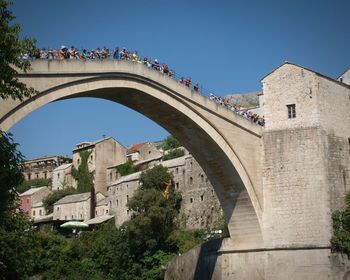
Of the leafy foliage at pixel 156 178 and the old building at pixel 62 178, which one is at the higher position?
the old building at pixel 62 178

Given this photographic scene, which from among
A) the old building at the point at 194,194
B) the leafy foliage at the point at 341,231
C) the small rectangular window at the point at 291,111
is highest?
the small rectangular window at the point at 291,111

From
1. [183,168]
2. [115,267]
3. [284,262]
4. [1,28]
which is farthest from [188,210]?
[1,28]

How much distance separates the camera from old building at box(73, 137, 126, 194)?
212ft

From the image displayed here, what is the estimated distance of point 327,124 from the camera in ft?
87.9

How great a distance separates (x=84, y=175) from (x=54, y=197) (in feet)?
13.0

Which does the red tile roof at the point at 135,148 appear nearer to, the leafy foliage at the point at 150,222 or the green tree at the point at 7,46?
the leafy foliage at the point at 150,222

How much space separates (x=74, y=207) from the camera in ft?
197

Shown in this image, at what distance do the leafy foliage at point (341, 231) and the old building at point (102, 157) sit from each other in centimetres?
3978

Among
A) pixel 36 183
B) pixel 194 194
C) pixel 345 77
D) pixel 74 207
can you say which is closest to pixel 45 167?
pixel 36 183

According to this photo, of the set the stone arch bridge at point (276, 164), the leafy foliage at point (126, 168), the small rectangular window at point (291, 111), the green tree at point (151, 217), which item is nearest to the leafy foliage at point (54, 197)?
the leafy foliage at point (126, 168)

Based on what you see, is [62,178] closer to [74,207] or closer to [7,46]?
[74,207]

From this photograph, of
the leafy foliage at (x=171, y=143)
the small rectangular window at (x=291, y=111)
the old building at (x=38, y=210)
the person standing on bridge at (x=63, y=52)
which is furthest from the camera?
the leafy foliage at (x=171, y=143)

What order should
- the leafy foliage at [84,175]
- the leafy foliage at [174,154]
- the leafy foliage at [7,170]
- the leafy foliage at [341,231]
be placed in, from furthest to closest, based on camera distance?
the leafy foliage at [84,175] < the leafy foliage at [174,154] < the leafy foliage at [341,231] < the leafy foliage at [7,170]

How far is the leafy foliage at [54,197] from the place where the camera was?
6654cm
